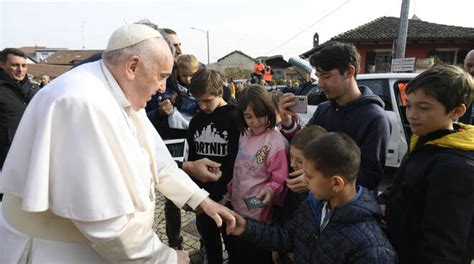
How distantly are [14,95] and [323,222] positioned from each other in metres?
4.29

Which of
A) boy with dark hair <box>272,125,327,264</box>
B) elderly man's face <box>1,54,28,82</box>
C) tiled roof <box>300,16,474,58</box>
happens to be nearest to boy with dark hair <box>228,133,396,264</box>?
boy with dark hair <box>272,125,327,264</box>

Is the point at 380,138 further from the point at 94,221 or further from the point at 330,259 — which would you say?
the point at 94,221

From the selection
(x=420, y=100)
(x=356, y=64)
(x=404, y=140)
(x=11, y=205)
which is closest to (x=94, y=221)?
(x=11, y=205)

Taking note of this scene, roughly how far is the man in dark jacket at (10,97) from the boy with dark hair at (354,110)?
379cm

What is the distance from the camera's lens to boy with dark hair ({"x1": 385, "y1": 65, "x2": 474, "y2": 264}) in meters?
1.33

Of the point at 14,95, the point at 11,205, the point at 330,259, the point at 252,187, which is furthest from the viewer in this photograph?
the point at 14,95

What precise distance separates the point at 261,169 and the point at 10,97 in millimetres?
3579

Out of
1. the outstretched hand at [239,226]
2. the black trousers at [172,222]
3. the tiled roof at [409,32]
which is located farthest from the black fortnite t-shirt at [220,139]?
the tiled roof at [409,32]

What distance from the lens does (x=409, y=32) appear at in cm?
2028

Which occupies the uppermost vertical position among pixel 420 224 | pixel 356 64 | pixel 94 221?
pixel 356 64

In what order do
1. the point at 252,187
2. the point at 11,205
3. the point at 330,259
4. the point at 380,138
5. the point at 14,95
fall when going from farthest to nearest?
1. the point at 14,95
2. the point at 252,187
3. the point at 380,138
4. the point at 330,259
5. the point at 11,205

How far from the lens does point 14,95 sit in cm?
414

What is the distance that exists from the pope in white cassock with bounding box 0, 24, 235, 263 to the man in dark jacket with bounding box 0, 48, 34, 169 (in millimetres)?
2996

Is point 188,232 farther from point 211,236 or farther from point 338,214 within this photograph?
Result: point 338,214
